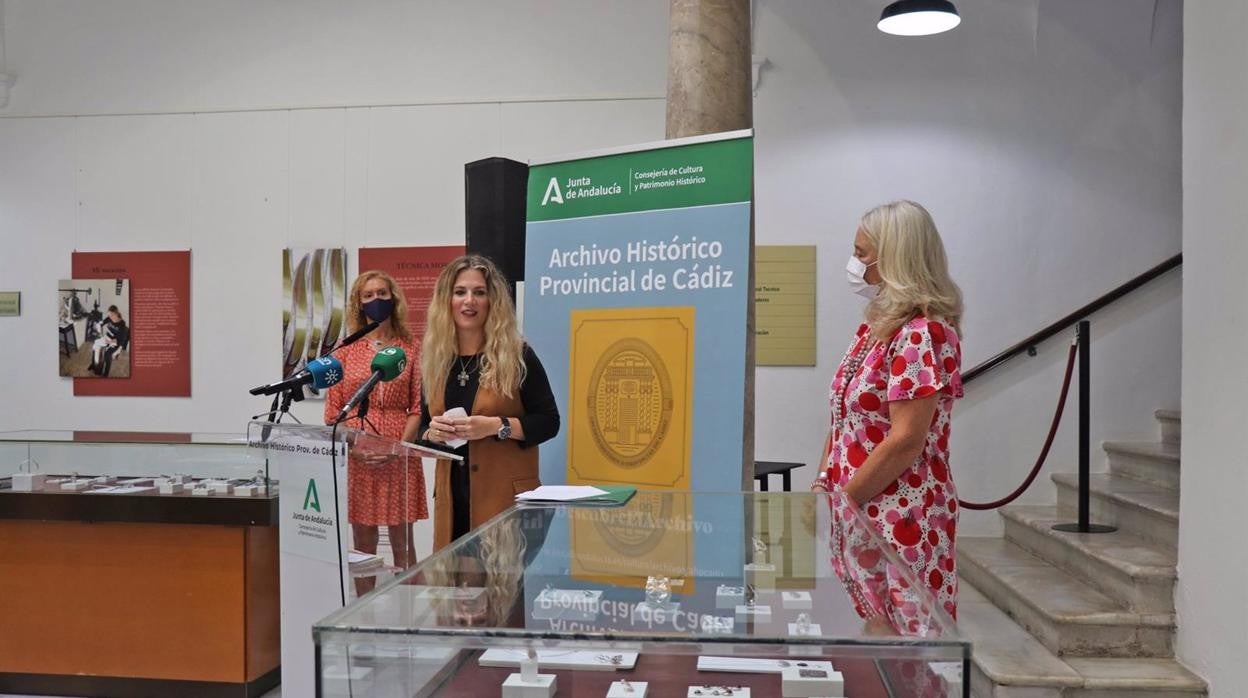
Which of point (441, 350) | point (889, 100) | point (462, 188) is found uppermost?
point (889, 100)

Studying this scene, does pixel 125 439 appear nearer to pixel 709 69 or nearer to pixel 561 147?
pixel 709 69

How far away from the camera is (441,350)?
3189 mm

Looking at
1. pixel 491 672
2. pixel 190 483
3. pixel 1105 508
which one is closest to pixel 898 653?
pixel 491 672

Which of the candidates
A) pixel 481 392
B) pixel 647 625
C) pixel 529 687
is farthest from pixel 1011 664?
pixel 647 625

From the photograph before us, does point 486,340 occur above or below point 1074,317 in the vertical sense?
below

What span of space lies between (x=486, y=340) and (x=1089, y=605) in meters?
2.51

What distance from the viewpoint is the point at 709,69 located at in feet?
11.2

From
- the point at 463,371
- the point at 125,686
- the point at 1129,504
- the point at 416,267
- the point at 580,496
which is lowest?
the point at 125,686

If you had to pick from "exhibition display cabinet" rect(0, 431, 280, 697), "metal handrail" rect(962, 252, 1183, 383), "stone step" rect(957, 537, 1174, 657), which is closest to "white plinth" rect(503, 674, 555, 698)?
"exhibition display cabinet" rect(0, 431, 280, 697)

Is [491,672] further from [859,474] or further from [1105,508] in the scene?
[1105,508]

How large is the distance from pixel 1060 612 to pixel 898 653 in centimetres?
319

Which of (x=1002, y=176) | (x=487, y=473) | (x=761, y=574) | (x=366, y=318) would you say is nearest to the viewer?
(x=761, y=574)

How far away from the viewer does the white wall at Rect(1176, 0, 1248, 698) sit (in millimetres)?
3131

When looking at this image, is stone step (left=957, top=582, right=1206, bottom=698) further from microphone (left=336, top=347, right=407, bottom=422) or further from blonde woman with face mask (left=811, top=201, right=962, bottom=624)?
microphone (left=336, top=347, right=407, bottom=422)
